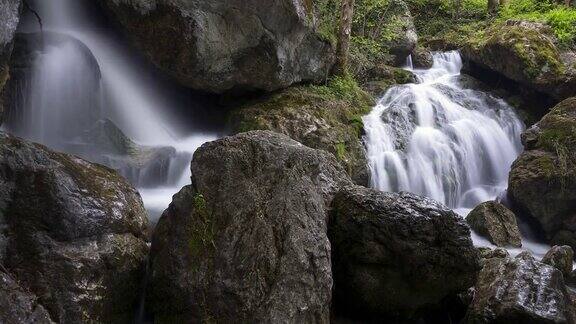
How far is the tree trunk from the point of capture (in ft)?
39.1

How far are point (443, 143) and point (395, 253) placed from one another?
7306 mm

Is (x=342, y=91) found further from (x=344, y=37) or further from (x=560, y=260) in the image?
(x=560, y=260)

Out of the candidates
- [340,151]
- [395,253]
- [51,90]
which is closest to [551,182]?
[340,151]

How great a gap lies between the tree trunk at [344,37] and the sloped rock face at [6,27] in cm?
727

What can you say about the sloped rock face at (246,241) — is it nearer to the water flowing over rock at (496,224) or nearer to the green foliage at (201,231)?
the green foliage at (201,231)

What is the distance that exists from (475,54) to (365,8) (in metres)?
3.68

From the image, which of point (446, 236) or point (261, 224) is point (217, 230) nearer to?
point (261, 224)

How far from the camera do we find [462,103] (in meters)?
14.2

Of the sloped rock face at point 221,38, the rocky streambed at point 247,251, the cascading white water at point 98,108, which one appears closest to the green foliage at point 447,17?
the sloped rock face at point 221,38

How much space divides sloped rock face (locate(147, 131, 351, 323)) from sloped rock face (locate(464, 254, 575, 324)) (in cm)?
209

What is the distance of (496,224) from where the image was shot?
9383 millimetres

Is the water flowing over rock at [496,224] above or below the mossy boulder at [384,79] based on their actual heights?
below

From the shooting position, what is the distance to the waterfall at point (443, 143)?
11047 millimetres

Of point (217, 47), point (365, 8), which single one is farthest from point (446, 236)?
point (365, 8)
